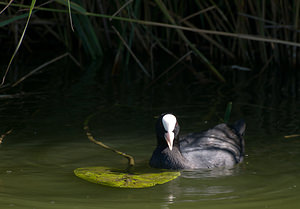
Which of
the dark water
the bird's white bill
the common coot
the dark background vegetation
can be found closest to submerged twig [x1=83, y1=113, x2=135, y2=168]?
the dark water

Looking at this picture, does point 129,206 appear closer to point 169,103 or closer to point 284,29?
point 169,103

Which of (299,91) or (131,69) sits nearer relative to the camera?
(299,91)

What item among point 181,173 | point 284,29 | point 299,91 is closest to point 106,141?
point 181,173

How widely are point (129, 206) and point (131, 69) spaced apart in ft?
14.8

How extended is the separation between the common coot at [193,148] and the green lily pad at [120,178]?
1.49 feet

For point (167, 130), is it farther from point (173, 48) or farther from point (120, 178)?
point (173, 48)

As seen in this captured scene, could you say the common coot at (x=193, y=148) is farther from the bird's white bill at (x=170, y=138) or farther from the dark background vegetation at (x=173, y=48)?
the dark background vegetation at (x=173, y=48)

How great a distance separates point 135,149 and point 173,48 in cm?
396

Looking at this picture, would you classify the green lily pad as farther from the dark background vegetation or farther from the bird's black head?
the dark background vegetation

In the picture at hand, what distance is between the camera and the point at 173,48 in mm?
8422

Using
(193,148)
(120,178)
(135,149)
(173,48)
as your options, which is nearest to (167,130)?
(193,148)

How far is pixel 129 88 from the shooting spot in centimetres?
657

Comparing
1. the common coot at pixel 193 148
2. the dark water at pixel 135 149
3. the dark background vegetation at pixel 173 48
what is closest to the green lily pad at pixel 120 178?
the dark water at pixel 135 149

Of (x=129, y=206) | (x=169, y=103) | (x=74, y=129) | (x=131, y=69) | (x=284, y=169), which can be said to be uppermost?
(x=131, y=69)
